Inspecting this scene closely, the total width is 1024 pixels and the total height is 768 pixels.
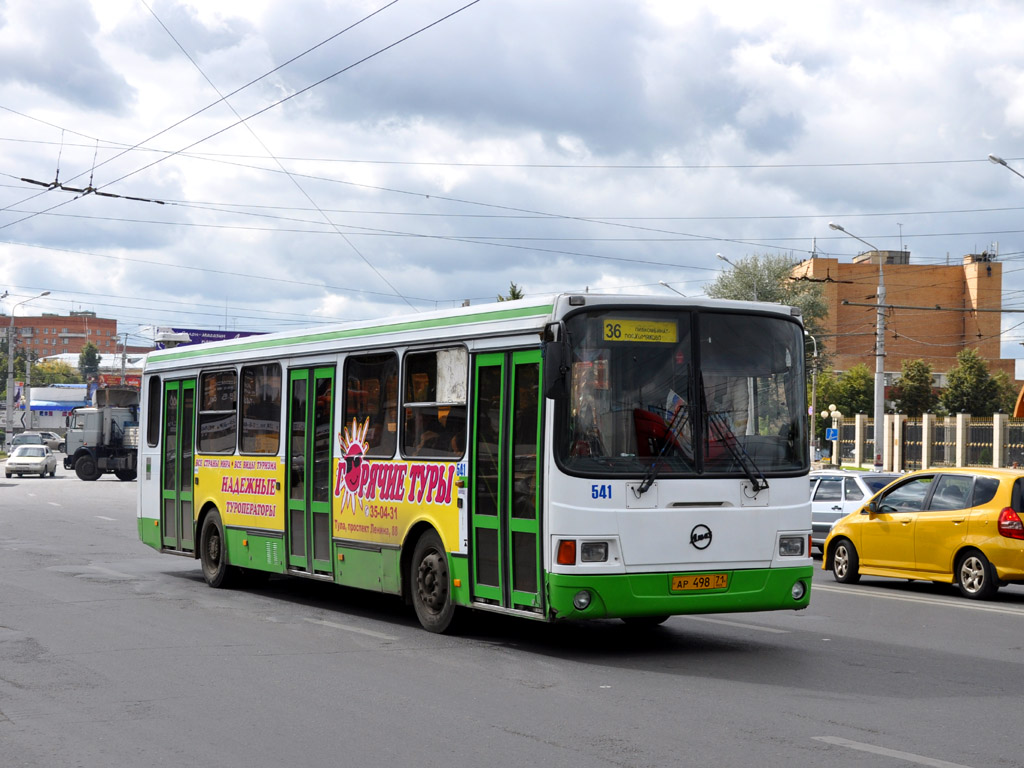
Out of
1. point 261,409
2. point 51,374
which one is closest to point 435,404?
point 261,409

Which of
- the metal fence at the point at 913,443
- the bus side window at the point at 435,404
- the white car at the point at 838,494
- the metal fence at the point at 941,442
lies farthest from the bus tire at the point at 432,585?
the metal fence at the point at 913,443

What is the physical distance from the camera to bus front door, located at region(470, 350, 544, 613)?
385 inches

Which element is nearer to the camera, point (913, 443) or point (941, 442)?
point (941, 442)

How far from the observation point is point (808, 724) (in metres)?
7.41

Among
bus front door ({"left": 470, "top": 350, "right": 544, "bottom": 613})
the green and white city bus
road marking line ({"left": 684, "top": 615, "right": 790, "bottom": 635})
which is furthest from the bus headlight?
bus front door ({"left": 470, "top": 350, "right": 544, "bottom": 613})

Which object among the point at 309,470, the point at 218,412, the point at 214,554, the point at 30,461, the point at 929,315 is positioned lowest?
the point at 30,461

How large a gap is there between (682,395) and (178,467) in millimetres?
8263

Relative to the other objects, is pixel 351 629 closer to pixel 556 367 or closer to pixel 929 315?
pixel 556 367

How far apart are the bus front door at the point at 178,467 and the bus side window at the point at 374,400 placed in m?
3.88

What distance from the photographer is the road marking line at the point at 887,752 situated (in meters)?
6.37

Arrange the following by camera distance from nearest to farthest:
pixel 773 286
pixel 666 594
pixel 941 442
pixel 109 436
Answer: pixel 666 594 → pixel 109 436 → pixel 941 442 → pixel 773 286

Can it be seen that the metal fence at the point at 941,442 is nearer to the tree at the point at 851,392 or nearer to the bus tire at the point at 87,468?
the tree at the point at 851,392

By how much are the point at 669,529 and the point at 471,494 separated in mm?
1723

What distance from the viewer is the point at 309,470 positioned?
42.9 ft
